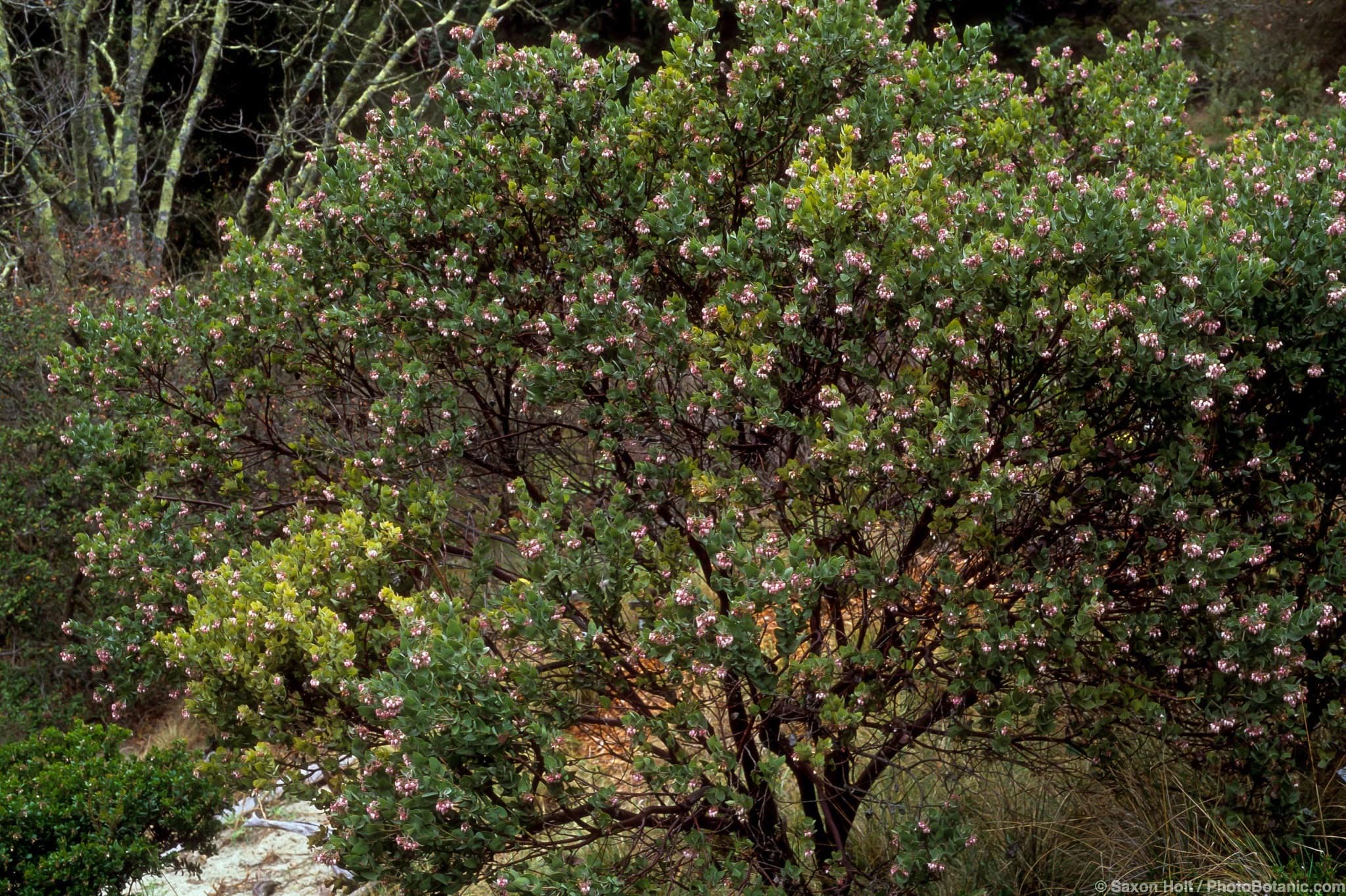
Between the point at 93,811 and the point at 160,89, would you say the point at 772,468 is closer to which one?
the point at 93,811

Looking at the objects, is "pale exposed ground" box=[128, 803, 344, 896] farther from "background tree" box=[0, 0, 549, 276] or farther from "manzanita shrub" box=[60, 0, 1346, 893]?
"background tree" box=[0, 0, 549, 276]

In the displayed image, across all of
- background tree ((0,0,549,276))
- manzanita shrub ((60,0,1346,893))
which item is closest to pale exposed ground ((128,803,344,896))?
manzanita shrub ((60,0,1346,893))

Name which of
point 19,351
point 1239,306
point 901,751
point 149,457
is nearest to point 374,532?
point 149,457

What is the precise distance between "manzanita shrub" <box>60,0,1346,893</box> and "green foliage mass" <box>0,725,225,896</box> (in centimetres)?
51

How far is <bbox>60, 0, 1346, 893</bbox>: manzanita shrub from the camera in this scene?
3414 mm

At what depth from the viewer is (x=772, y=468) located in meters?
4.39

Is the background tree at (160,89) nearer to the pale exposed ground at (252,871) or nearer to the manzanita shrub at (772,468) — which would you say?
the pale exposed ground at (252,871)

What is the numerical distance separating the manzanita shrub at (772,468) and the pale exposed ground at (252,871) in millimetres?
1849

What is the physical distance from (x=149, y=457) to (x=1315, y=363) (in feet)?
14.3

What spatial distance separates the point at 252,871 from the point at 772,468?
3.74 meters

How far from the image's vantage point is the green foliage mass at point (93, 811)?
433 centimetres

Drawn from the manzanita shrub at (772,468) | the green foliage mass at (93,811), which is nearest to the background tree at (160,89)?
the green foliage mass at (93,811)

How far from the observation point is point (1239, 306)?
329 centimetres

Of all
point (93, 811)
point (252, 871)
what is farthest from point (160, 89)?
point (93, 811)
